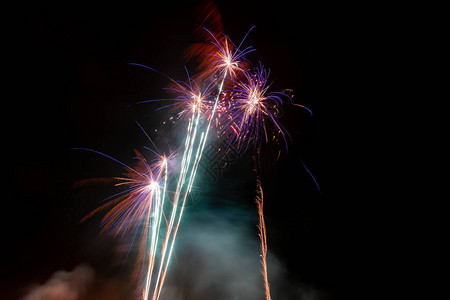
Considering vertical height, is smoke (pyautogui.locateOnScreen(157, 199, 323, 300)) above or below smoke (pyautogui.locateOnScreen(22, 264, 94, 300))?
above

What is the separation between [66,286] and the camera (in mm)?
8469

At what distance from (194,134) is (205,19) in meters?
2.88

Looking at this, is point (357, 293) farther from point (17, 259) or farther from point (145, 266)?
point (17, 259)

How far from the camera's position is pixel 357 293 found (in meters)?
11.6

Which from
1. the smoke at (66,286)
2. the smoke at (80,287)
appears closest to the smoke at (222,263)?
the smoke at (80,287)

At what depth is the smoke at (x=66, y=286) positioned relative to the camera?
7.87 meters

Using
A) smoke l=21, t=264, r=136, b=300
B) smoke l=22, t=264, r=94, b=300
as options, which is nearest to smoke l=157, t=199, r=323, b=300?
smoke l=21, t=264, r=136, b=300

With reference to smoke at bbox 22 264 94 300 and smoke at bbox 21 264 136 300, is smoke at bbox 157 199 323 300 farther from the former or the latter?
smoke at bbox 22 264 94 300

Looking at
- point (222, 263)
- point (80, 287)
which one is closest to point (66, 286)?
point (80, 287)

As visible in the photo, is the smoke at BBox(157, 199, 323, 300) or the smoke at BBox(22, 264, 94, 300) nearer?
the smoke at BBox(22, 264, 94, 300)

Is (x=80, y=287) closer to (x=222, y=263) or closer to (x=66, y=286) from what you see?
(x=66, y=286)

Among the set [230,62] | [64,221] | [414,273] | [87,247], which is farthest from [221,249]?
[230,62]

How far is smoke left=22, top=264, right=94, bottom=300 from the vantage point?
7867 millimetres

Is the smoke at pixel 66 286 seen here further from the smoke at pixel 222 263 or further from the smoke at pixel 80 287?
the smoke at pixel 222 263
